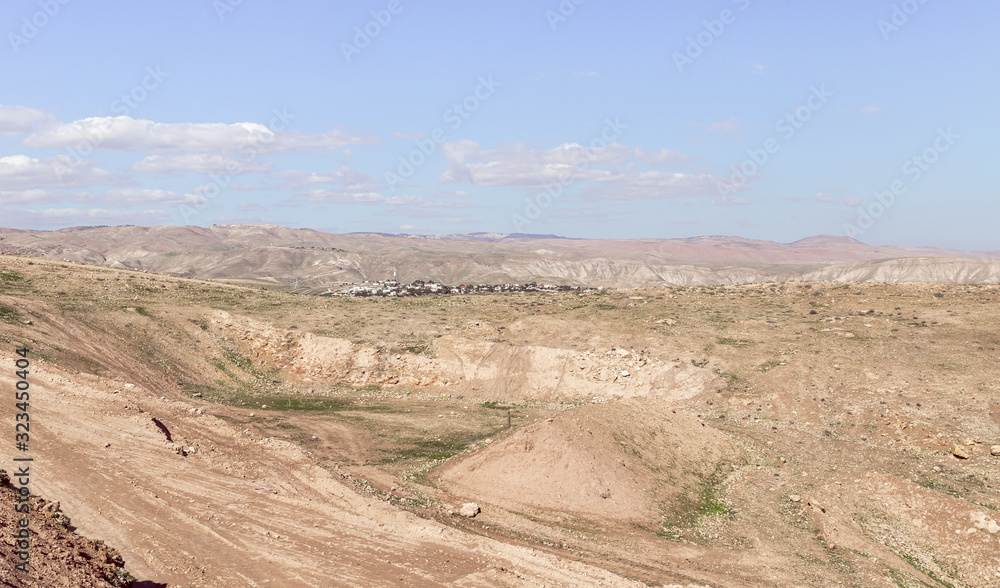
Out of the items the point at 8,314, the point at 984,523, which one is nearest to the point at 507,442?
the point at 984,523

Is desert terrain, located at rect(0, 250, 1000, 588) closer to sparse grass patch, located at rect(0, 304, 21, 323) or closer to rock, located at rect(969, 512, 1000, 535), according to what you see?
rock, located at rect(969, 512, 1000, 535)

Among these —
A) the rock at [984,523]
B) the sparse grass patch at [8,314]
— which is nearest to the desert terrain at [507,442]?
the rock at [984,523]

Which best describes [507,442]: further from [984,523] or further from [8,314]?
[8,314]

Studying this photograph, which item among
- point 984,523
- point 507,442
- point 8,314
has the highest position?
point 8,314

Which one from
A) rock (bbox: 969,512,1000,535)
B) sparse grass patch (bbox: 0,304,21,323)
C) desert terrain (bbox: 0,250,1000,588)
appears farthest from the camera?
sparse grass patch (bbox: 0,304,21,323)

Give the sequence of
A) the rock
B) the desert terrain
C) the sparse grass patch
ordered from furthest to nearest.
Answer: the sparse grass patch → the rock → the desert terrain

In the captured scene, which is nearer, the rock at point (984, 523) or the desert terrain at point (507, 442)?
the desert terrain at point (507, 442)

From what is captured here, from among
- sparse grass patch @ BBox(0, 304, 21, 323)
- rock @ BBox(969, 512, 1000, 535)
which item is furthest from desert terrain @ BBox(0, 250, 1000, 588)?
sparse grass patch @ BBox(0, 304, 21, 323)

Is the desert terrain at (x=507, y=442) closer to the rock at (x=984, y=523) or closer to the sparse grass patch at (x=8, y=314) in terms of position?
the rock at (x=984, y=523)

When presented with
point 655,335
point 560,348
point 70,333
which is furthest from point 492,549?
point 70,333
